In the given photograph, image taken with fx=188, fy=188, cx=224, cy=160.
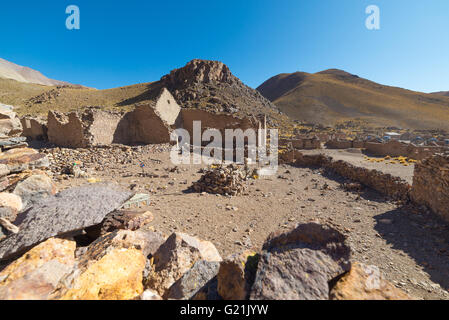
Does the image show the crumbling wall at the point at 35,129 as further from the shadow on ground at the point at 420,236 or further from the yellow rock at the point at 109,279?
the shadow on ground at the point at 420,236

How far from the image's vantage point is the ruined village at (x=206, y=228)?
61.1 inches

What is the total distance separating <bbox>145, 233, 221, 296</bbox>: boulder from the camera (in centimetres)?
204

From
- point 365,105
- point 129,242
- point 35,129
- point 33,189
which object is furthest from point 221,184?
point 365,105

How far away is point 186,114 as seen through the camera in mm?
15648

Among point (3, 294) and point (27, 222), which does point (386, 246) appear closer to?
point (3, 294)

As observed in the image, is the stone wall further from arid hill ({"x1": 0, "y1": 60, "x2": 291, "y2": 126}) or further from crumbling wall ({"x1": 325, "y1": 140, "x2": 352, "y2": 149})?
arid hill ({"x1": 0, "y1": 60, "x2": 291, "y2": 126})

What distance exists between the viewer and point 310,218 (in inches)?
166

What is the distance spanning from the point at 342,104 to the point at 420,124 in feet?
69.2

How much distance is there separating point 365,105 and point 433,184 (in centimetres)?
6924

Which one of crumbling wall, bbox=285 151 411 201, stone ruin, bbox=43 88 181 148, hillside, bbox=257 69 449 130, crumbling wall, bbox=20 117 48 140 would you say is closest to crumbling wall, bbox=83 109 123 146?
stone ruin, bbox=43 88 181 148

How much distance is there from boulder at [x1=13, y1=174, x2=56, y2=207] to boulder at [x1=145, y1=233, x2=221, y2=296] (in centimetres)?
258

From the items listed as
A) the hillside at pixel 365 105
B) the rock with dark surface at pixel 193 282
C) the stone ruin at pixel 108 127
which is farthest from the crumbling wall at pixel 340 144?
the hillside at pixel 365 105

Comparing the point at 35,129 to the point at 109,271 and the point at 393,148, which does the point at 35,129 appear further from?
the point at 393,148
